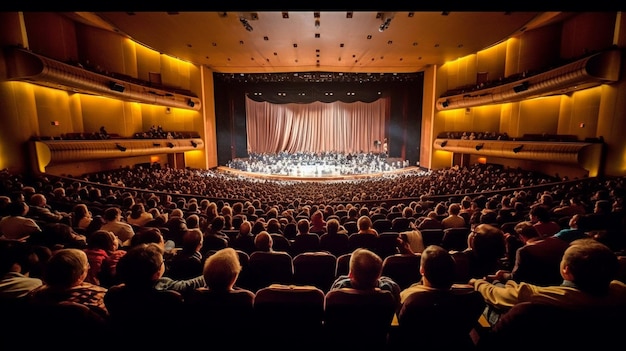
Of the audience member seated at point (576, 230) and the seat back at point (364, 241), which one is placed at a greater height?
the audience member seated at point (576, 230)

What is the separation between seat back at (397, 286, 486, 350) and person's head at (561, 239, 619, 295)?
1.64 ft

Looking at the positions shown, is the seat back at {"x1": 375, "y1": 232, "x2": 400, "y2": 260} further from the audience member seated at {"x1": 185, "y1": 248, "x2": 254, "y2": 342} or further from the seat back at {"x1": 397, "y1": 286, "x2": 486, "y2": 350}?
the audience member seated at {"x1": 185, "y1": 248, "x2": 254, "y2": 342}

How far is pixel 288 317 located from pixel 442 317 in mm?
806

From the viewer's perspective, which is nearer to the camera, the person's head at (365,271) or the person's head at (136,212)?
the person's head at (365,271)

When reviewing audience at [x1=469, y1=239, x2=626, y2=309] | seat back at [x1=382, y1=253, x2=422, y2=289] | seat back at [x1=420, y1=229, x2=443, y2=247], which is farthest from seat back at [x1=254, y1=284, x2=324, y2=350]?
seat back at [x1=420, y1=229, x2=443, y2=247]

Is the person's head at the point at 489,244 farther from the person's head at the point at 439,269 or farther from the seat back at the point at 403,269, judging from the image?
the person's head at the point at 439,269

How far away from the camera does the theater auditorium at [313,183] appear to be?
5.17 ft

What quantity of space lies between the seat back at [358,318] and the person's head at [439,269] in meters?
0.27

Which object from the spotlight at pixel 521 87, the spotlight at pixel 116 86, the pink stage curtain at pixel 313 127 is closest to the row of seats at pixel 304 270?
the spotlight at pixel 521 87

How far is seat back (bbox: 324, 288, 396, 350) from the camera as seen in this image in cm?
155

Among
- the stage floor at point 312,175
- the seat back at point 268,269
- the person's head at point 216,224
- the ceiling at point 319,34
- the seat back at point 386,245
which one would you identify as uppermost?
the ceiling at point 319,34

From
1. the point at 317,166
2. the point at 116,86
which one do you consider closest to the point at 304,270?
the point at 116,86

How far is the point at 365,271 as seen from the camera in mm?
1696

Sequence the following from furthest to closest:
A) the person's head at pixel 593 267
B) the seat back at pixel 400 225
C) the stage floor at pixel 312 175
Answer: the stage floor at pixel 312 175
the seat back at pixel 400 225
the person's head at pixel 593 267
